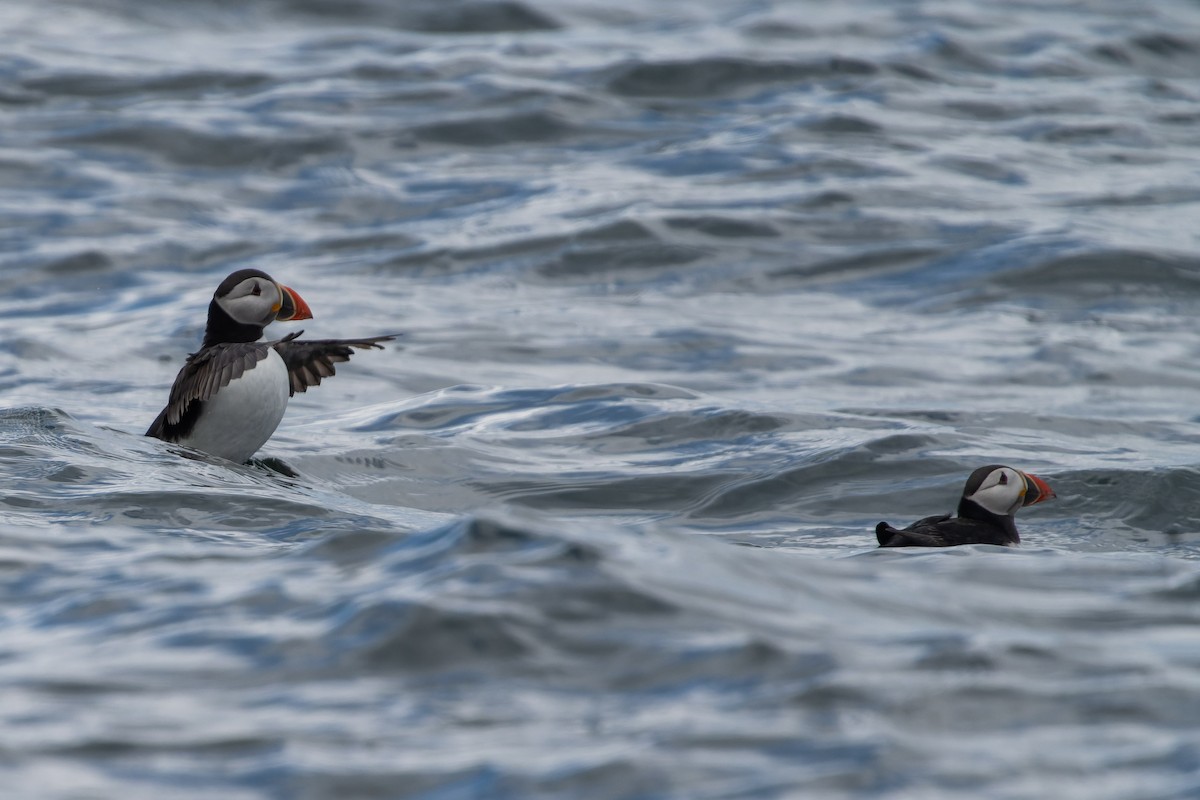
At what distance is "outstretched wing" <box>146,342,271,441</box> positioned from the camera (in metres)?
7.18

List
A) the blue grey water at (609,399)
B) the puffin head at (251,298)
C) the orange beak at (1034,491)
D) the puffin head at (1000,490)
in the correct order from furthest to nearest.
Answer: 1. the puffin head at (251,298)
2. the orange beak at (1034,491)
3. the puffin head at (1000,490)
4. the blue grey water at (609,399)

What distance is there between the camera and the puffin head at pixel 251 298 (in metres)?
7.59

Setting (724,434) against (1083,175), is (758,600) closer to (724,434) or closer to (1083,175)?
(724,434)

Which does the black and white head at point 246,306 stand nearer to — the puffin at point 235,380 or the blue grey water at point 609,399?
the puffin at point 235,380

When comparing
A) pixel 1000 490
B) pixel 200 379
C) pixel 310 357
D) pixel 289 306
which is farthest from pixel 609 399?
pixel 1000 490

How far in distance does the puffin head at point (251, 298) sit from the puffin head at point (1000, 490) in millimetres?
3121

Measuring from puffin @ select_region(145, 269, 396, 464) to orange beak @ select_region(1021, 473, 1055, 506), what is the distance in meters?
2.73

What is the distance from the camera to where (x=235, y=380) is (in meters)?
7.18

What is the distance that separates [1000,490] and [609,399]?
11.1 ft

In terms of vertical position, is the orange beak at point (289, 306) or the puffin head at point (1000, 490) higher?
the orange beak at point (289, 306)

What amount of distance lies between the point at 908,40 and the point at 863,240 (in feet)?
26.8

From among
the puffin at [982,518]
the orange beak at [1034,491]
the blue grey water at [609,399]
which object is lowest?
the orange beak at [1034,491]

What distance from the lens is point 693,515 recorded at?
298 inches

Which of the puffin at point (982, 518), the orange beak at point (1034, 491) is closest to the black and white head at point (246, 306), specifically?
the puffin at point (982, 518)
